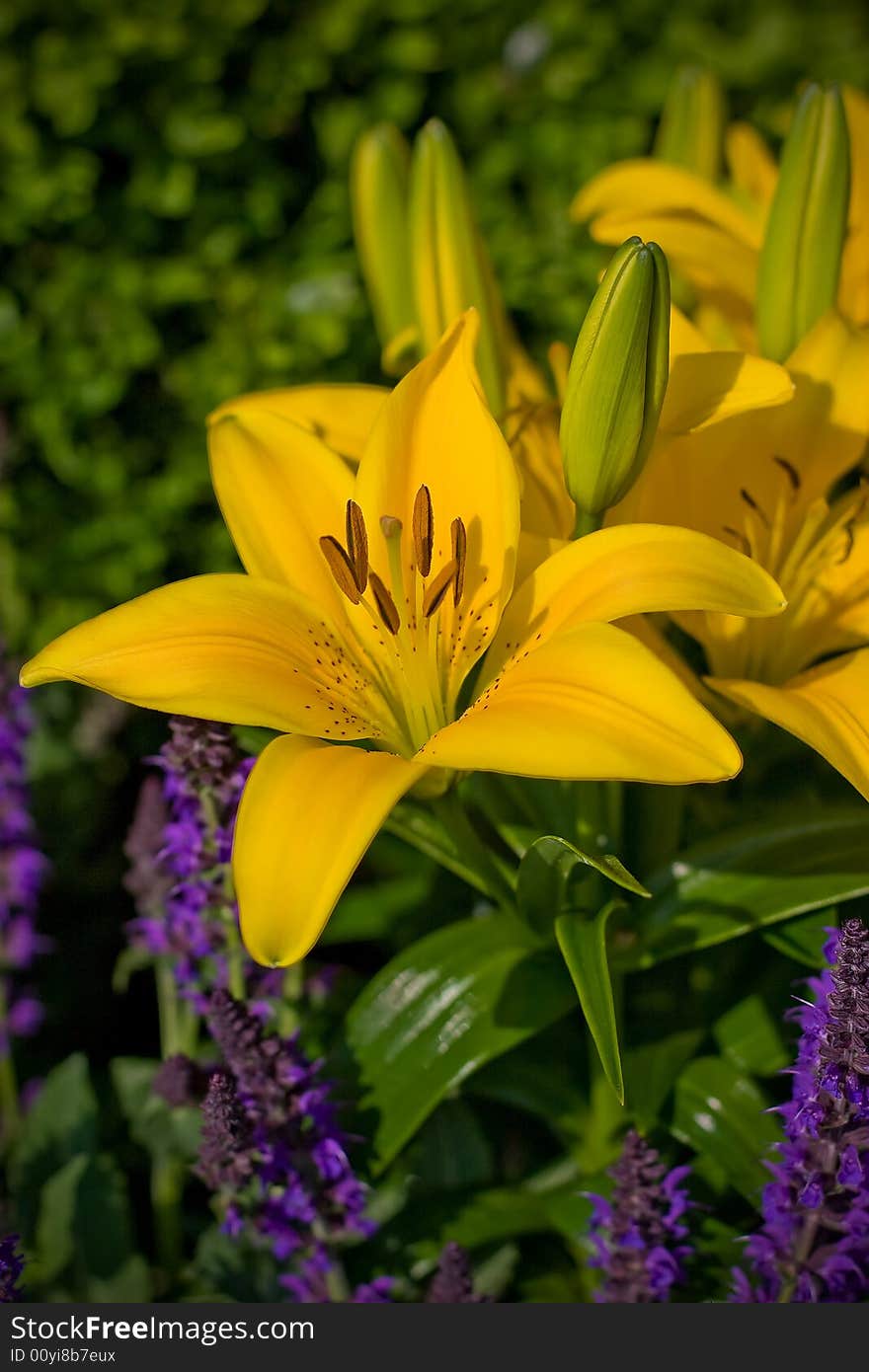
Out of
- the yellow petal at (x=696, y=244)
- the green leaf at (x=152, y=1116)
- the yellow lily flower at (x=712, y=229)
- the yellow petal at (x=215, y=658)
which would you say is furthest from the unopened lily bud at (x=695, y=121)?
the green leaf at (x=152, y=1116)

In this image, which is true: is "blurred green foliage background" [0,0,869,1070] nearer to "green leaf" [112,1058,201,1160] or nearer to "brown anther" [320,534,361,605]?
"green leaf" [112,1058,201,1160]

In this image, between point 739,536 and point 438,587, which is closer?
point 438,587

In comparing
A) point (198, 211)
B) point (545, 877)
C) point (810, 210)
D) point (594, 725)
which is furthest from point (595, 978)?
point (198, 211)

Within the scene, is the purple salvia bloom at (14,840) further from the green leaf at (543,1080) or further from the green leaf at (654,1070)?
the green leaf at (654,1070)

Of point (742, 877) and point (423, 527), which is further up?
point (423, 527)

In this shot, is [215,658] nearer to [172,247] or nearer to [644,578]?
[644,578]

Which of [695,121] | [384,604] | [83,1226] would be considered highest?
[695,121]

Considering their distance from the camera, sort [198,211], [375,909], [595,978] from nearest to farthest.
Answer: [595,978], [375,909], [198,211]

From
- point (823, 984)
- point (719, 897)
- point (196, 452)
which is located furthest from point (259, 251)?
point (823, 984)
